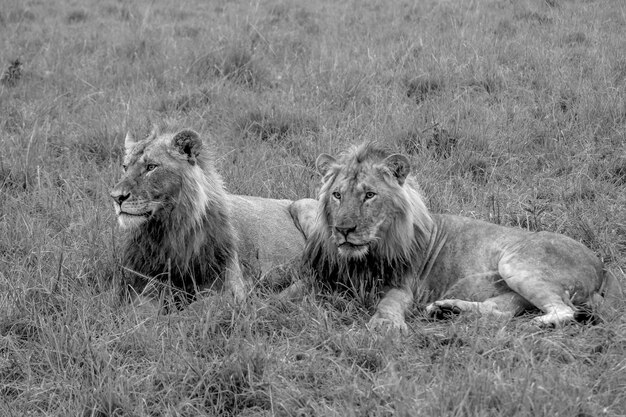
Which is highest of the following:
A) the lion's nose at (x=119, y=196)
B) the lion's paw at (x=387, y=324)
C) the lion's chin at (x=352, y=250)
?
the lion's nose at (x=119, y=196)

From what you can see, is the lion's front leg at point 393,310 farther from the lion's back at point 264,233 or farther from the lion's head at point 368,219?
the lion's back at point 264,233

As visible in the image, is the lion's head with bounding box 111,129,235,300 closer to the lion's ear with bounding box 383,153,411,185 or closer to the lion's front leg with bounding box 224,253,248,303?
the lion's front leg with bounding box 224,253,248,303

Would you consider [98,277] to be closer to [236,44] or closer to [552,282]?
[552,282]

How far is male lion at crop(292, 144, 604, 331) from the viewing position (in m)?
4.25

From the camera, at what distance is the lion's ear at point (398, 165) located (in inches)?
179

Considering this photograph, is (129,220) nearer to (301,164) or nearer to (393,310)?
(393,310)

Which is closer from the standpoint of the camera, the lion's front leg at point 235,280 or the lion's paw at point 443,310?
the lion's paw at point 443,310

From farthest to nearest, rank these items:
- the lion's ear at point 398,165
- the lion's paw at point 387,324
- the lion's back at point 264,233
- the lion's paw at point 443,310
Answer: the lion's back at point 264,233 → the lion's ear at point 398,165 → the lion's paw at point 443,310 → the lion's paw at point 387,324

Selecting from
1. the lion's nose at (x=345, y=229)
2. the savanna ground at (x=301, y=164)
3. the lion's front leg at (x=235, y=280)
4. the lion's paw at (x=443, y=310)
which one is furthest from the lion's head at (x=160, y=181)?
the lion's paw at (x=443, y=310)

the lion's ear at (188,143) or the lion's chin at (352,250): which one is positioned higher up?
the lion's ear at (188,143)

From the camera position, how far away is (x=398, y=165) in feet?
15.0

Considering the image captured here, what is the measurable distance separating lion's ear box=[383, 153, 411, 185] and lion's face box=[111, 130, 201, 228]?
1.21 m

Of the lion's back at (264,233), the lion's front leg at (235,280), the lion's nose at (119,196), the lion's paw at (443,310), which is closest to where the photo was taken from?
the lion's paw at (443,310)

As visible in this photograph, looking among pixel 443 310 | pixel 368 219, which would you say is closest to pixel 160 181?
pixel 368 219
